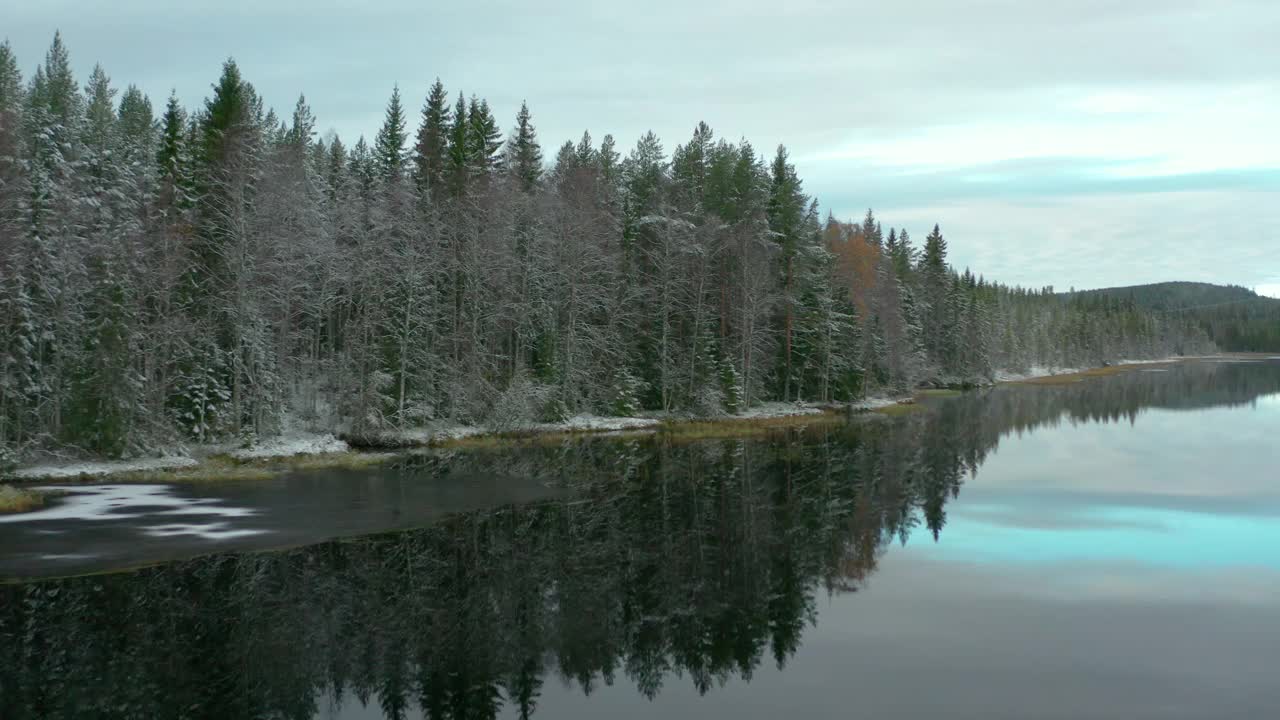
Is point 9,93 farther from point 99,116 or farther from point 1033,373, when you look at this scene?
point 1033,373

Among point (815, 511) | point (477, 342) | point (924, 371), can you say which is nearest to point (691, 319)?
point (477, 342)

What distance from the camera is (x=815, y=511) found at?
88.5 feet

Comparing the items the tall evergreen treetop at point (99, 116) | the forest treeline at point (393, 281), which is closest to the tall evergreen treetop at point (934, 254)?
the forest treeline at point (393, 281)

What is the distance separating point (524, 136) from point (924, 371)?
51.3 m

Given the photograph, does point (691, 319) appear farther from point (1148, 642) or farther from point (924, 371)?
point (1148, 642)

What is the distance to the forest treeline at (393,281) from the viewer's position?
33375 millimetres

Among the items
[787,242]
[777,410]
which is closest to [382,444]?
[777,410]

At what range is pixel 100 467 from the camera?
3183cm

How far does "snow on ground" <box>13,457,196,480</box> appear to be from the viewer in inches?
1204

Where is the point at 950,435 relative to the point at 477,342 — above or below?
below

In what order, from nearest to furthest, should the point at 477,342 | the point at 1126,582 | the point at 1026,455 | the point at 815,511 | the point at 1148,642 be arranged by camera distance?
the point at 1148,642, the point at 1126,582, the point at 815,511, the point at 1026,455, the point at 477,342

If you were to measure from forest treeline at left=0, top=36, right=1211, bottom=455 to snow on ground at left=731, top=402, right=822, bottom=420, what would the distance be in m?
1.06

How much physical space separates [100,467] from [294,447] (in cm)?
750

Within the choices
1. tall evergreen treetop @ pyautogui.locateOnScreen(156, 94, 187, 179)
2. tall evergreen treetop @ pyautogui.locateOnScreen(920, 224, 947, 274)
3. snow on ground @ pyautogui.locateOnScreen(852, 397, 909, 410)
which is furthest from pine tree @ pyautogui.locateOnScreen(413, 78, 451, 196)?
tall evergreen treetop @ pyautogui.locateOnScreen(920, 224, 947, 274)
